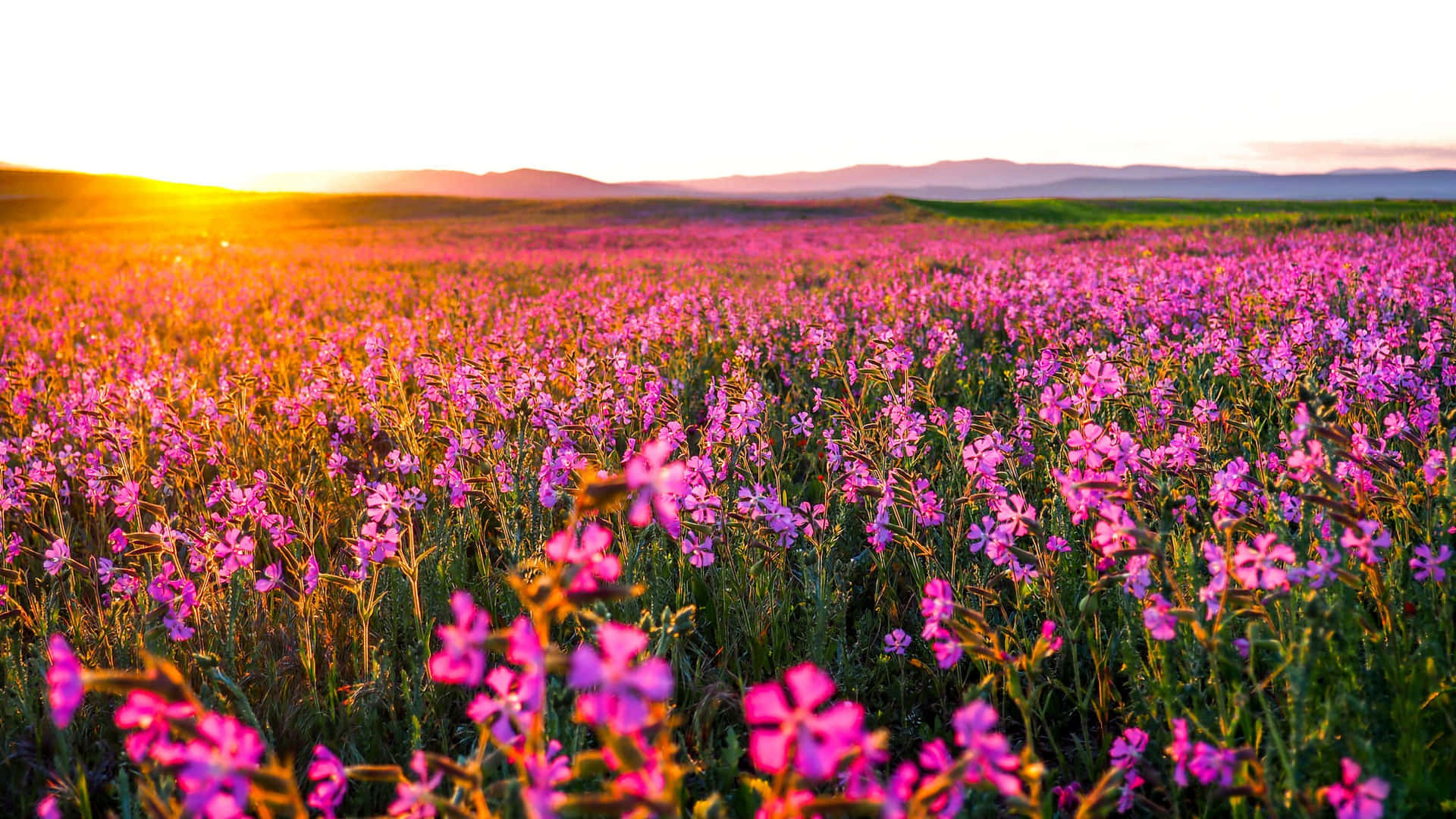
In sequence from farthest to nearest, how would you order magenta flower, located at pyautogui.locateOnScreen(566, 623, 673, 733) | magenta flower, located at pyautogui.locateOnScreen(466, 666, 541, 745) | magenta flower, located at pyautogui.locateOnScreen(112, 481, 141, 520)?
magenta flower, located at pyautogui.locateOnScreen(112, 481, 141, 520), magenta flower, located at pyautogui.locateOnScreen(466, 666, 541, 745), magenta flower, located at pyautogui.locateOnScreen(566, 623, 673, 733)

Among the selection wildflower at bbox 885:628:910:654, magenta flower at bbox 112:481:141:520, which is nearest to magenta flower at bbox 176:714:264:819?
wildflower at bbox 885:628:910:654

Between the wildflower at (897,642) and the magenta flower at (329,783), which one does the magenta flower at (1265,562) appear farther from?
the magenta flower at (329,783)

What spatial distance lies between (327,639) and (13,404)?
4238 mm

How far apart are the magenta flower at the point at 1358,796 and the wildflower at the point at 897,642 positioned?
52.9 inches

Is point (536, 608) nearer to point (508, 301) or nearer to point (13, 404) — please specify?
point (13, 404)

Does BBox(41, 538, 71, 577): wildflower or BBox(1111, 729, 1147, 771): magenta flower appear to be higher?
BBox(41, 538, 71, 577): wildflower

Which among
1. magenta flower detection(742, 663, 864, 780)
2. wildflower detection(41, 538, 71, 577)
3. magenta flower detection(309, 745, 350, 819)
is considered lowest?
wildflower detection(41, 538, 71, 577)

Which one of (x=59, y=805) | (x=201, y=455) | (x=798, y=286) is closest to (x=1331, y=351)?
(x=59, y=805)

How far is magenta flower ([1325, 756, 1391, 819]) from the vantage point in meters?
1.38

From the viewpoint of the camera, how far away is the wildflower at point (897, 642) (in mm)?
2713

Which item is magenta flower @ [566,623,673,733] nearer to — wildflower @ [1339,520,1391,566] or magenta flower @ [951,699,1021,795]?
magenta flower @ [951,699,1021,795]

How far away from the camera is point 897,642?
2.78 meters

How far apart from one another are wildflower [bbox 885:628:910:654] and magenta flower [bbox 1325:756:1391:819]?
1343 mm

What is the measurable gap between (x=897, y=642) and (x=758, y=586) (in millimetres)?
535
